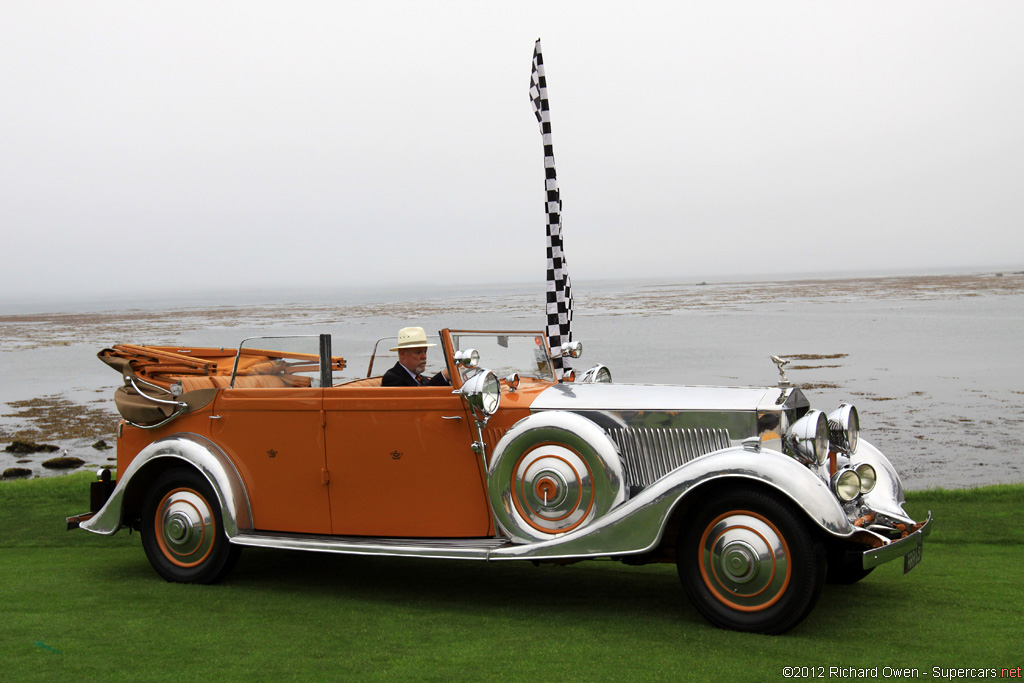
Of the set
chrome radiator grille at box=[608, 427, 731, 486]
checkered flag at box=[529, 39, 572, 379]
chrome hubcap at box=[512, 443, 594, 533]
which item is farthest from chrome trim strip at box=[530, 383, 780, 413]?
checkered flag at box=[529, 39, 572, 379]

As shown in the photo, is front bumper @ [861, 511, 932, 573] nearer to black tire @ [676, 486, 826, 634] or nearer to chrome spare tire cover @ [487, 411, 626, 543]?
black tire @ [676, 486, 826, 634]

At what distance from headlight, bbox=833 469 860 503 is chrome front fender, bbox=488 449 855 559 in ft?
1.34

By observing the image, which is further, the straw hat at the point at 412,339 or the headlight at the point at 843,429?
the straw hat at the point at 412,339

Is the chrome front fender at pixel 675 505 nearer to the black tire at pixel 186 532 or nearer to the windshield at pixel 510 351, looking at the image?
the windshield at pixel 510 351

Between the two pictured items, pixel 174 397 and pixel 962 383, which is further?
pixel 962 383

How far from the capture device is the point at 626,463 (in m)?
5.02

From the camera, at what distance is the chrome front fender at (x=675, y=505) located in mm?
4281

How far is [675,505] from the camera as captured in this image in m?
4.54

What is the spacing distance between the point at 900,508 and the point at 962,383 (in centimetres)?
1424

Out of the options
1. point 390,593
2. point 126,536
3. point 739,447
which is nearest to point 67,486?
point 126,536

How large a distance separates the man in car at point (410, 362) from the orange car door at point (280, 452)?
0.48 meters

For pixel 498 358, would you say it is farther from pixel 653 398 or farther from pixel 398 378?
pixel 653 398

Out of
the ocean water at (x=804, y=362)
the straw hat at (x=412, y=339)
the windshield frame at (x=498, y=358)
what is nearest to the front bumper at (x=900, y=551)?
the windshield frame at (x=498, y=358)

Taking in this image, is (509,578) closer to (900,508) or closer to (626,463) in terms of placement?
(626,463)
